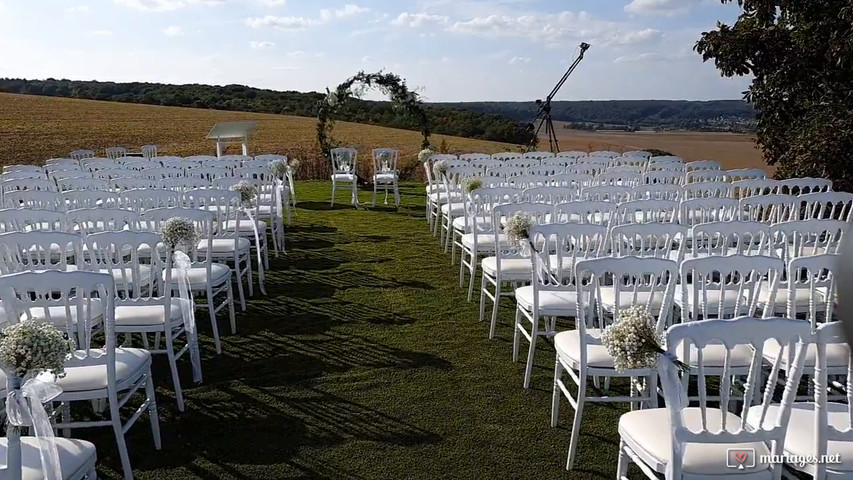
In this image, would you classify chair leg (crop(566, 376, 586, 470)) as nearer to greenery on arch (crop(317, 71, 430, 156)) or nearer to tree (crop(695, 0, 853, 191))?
tree (crop(695, 0, 853, 191))

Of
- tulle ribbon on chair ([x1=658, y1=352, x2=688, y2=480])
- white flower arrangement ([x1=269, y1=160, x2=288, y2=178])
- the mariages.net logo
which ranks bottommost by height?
the mariages.net logo

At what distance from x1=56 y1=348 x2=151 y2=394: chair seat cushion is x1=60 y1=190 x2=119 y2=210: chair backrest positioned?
259cm

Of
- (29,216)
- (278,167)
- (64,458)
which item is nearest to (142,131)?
(278,167)

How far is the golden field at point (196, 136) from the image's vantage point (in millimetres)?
16844

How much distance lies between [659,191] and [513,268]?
1944 millimetres

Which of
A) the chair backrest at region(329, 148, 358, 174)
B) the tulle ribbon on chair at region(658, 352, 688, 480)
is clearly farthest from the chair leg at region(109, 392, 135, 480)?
the chair backrest at region(329, 148, 358, 174)

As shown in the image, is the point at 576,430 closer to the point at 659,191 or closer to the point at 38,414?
the point at 38,414

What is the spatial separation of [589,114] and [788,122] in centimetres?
1213

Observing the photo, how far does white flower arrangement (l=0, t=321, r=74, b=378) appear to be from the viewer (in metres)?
2.16

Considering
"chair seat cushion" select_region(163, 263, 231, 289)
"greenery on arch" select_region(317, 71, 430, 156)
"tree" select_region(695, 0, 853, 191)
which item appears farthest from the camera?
"greenery on arch" select_region(317, 71, 430, 156)

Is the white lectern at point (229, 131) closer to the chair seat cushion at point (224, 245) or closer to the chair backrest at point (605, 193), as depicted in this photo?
the chair seat cushion at point (224, 245)

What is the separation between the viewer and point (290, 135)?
26.4 meters

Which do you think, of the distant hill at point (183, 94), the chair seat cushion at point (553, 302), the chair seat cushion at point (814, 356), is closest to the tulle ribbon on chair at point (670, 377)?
the chair seat cushion at point (814, 356)

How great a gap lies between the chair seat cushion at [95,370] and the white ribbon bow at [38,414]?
73 centimetres
